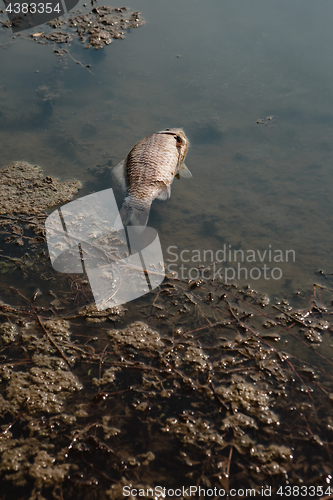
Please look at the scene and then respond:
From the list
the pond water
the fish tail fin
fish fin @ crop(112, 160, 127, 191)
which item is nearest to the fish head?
the pond water

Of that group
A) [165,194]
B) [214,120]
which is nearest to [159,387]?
[165,194]

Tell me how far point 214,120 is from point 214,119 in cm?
2

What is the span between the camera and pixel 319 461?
2109 millimetres

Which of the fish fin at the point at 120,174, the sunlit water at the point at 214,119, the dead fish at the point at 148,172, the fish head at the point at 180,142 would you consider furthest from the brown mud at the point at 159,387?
the fish head at the point at 180,142

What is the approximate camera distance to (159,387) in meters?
2.37

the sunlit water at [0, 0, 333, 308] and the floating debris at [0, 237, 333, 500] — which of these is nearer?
the floating debris at [0, 237, 333, 500]

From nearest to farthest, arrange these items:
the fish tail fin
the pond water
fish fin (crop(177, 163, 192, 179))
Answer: the fish tail fin
the pond water
fish fin (crop(177, 163, 192, 179))

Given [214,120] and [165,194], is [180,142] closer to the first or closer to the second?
[165,194]

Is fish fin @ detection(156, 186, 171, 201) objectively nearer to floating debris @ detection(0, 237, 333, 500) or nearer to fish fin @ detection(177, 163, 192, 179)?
fish fin @ detection(177, 163, 192, 179)

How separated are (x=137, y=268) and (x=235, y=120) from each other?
2.85 m

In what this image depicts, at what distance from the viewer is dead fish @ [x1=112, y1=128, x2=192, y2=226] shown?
3361mm

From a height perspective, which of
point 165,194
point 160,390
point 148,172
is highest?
point 148,172

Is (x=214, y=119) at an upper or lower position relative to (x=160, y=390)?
upper

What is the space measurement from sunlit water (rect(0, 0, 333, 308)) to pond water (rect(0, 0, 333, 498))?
17mm
